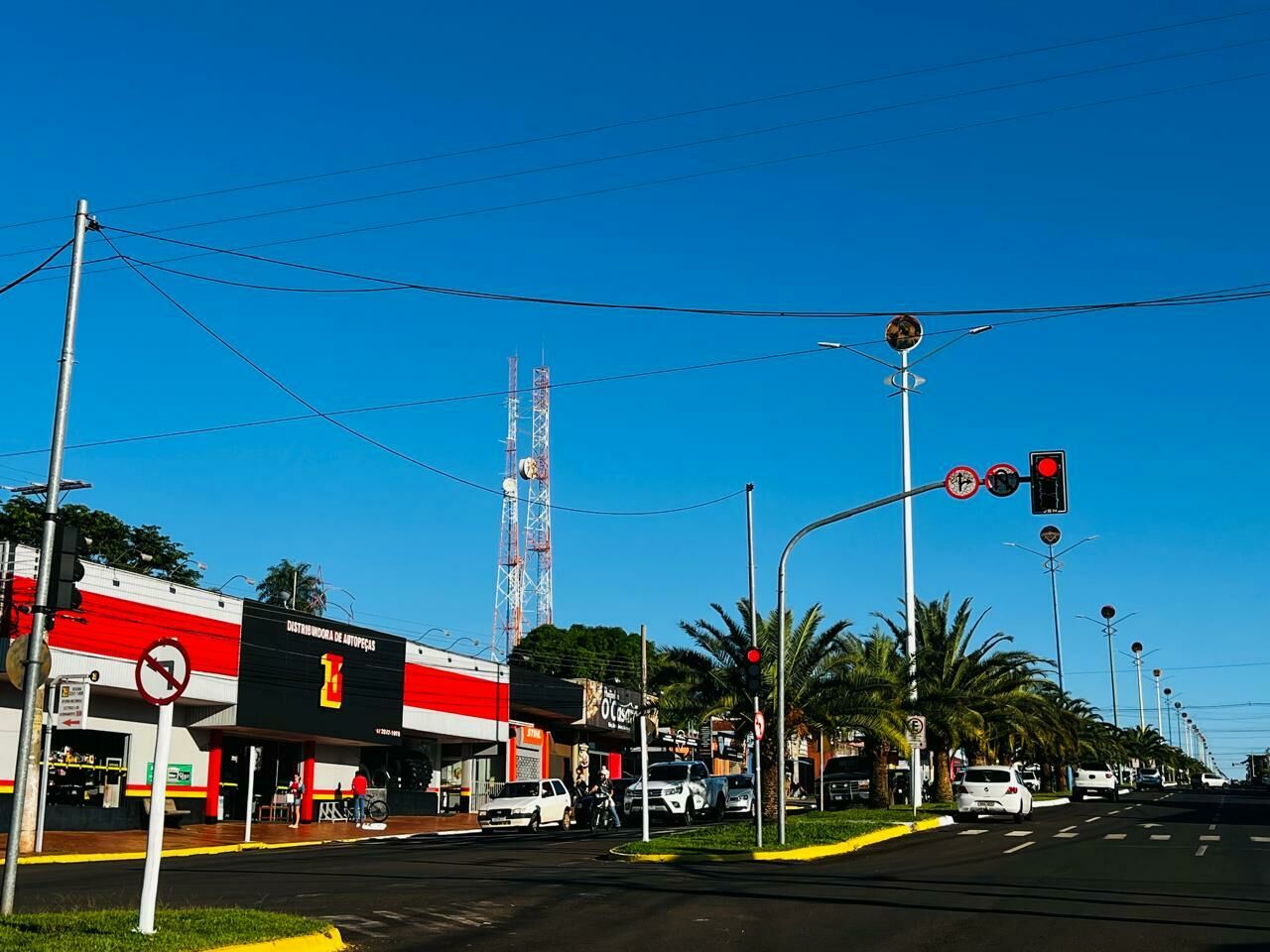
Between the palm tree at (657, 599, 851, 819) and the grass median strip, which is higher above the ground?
the palm tree at (657, 599, 851, 819)

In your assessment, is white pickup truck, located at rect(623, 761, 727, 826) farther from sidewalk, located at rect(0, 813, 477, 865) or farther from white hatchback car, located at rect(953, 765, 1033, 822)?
white hatchback car, located at rect(953, 765, 1033, 822)

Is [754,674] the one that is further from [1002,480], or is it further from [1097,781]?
[1097,781]

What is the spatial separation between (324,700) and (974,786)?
2028cm

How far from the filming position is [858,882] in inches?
742

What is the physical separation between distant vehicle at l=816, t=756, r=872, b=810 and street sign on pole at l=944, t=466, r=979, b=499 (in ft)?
84.0

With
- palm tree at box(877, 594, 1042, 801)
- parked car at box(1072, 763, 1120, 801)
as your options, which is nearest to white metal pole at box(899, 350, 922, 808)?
palm tree at box(877, 594, 1042, 801)

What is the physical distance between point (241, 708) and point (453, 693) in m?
13.4

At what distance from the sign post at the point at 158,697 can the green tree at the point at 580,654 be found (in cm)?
7736

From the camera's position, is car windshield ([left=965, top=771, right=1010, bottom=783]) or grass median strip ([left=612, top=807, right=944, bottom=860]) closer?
grass median strip ([left=612, top=807, right=944, bottom=860])

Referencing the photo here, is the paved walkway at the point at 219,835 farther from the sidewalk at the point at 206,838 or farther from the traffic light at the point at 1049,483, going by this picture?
the traffic light at the point at 1049,483

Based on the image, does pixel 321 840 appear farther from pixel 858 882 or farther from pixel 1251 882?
pixel 1251 882

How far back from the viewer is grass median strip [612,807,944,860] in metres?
24.3

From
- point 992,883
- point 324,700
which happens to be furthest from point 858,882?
point 324,700

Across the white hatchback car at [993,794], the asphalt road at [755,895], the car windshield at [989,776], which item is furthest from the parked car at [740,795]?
the asphalt road at [755,895]
